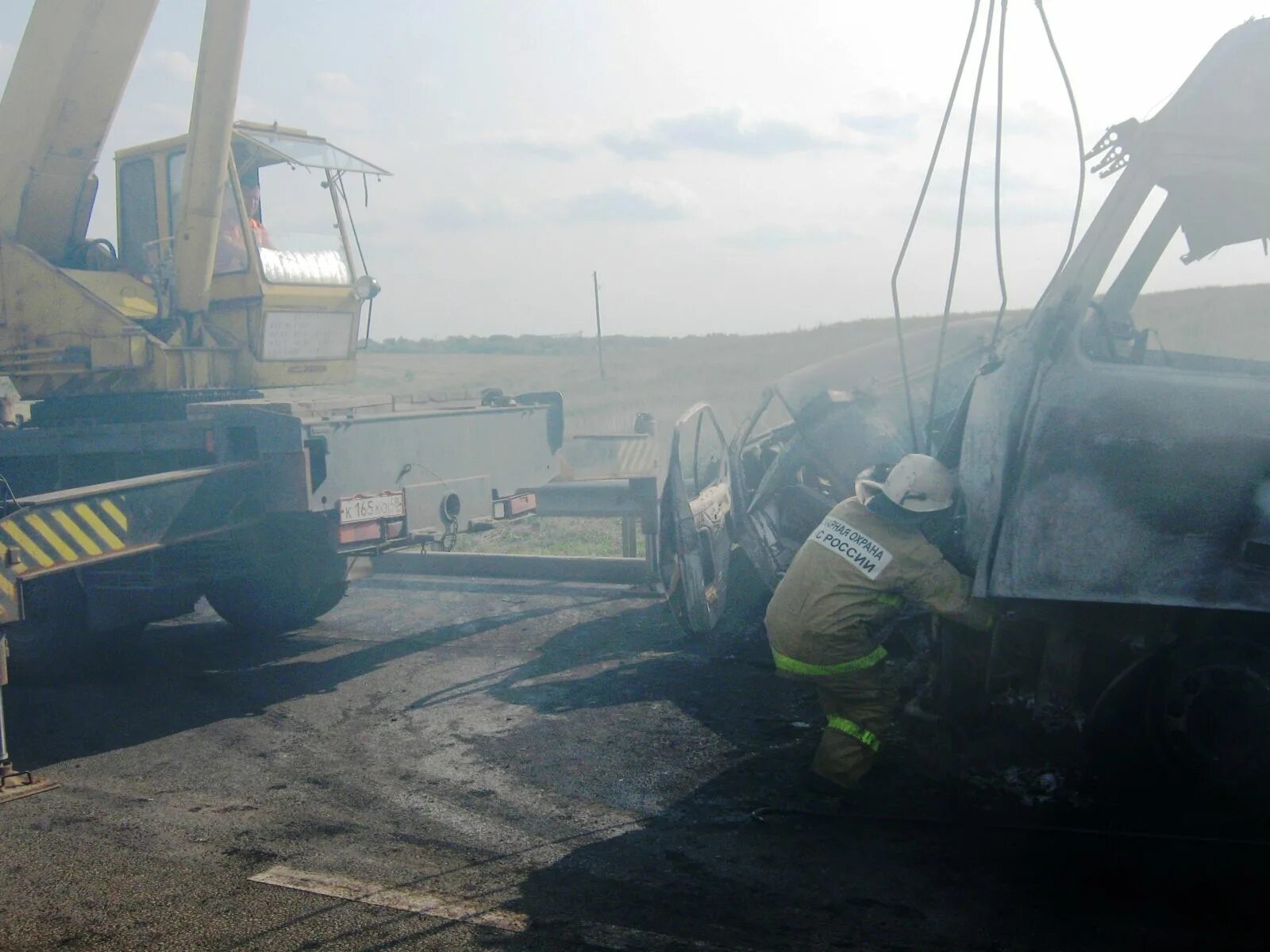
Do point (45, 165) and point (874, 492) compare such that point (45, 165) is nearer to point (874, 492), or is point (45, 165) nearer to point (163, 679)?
point (163, 679)

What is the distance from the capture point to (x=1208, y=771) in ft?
13.2

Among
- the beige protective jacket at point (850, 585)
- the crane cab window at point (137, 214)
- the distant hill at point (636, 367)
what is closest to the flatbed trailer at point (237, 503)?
the crane cab window at point (137, 214)

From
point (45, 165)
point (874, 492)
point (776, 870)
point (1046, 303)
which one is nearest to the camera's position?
point (776, 870)

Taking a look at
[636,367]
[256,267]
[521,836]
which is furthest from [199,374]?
[636,367]

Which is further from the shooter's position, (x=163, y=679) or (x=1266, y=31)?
(x=163, y=679)

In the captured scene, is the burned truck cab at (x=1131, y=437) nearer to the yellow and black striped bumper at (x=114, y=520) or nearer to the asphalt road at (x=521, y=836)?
the asphalt road at (x=521, y=836)

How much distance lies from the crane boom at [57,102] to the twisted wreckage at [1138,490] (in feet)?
20.3

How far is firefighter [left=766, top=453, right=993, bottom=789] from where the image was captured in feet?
14.5

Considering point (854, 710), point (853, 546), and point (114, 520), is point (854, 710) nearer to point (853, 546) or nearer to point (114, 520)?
point (853, 546)

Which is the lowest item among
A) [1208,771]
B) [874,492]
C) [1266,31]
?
[1208,771]

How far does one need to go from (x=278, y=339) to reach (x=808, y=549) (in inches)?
182

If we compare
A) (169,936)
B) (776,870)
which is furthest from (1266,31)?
(169,936)

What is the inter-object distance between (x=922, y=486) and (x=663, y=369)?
32.6 meters

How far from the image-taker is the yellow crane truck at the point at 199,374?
6.69 metres
